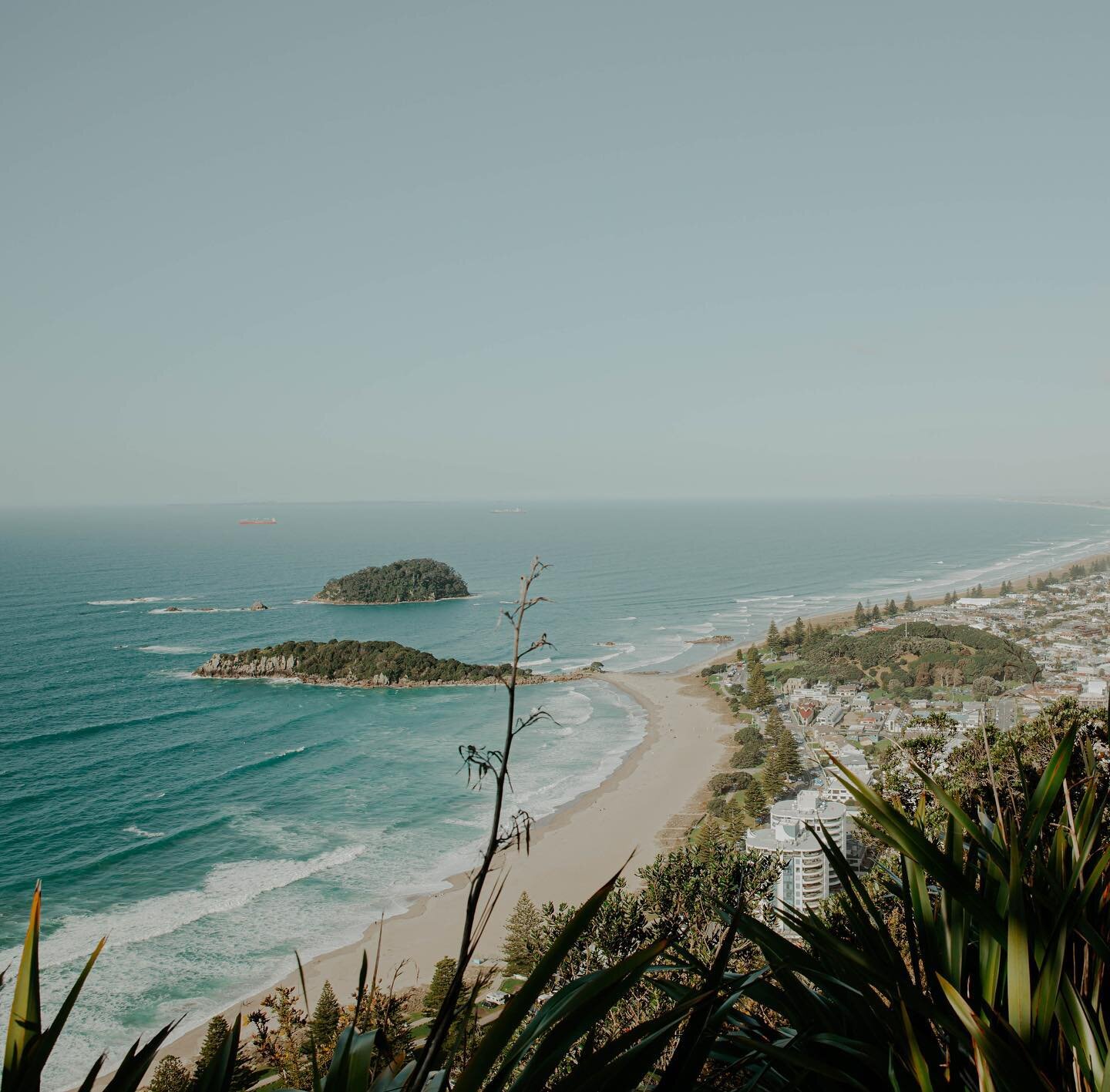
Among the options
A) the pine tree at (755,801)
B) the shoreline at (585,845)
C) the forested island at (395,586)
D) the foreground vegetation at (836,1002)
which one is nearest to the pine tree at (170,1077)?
the shoreline at (585,845)

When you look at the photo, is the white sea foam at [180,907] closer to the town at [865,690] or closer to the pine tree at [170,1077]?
the pine tree at [170,1077]

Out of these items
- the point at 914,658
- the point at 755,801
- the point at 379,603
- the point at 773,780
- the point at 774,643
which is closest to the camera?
the point at 755,801

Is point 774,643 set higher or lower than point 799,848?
lower

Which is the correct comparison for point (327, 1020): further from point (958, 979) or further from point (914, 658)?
point (914, 658)

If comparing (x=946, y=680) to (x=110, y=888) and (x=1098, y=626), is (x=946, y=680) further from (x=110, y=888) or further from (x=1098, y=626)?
(x=110, y=888)

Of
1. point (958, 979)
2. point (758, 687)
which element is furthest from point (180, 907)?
point (758, 687)
